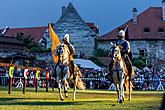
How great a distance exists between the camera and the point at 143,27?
302ft

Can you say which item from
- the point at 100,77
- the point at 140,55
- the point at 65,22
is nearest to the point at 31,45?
the point at 65,22

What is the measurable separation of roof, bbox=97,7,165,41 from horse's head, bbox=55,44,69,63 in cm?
7379

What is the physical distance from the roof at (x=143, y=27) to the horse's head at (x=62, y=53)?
242 ft

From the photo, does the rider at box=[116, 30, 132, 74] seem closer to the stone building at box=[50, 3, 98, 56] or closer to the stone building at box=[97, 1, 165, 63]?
the stone building at box=[97, 1, 165, 63]

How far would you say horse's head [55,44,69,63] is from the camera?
1711cm

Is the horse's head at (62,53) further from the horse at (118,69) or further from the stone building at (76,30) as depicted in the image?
the stone building at (76,30)

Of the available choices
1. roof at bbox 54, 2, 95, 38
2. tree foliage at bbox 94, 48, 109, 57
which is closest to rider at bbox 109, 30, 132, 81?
tree foliage at bbox 94, 48, 109, 57

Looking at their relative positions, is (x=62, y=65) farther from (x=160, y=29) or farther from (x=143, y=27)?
(x=160, y=29)

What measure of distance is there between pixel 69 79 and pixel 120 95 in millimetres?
2925

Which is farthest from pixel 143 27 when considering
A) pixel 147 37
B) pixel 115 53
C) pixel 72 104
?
pixel 72 104

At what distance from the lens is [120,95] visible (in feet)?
53.7

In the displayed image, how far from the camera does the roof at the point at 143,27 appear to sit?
300ft

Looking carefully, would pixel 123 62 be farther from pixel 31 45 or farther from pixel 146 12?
pixel 146 12

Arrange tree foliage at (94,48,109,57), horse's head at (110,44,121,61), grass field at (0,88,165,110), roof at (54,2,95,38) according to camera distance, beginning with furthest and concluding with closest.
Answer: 1. roof at (54,2,95,38)
2. tree foliage at (94,48,109,57)
3. horse's head at (110,44,121,61)
4. grass field at (0,88,165,110)
